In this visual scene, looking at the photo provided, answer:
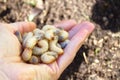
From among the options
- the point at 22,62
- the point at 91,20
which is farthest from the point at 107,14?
the point at 22,62

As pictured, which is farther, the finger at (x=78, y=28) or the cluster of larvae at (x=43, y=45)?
the finger at (x=78, y=28)

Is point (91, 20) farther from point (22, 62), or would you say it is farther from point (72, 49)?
point (22, 62)

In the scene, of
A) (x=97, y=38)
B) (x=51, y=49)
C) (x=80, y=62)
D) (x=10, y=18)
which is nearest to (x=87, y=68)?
(x=80, y=62)

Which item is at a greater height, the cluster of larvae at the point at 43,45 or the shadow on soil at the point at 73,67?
the cluster of larvae at the point at 43,45

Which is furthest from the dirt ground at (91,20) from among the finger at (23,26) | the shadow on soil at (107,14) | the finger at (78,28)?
the finger at (23,26)

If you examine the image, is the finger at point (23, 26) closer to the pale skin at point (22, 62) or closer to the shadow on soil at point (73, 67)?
the pale skin at point (22, 62)

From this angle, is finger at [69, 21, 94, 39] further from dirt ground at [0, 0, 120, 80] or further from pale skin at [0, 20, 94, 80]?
dirt ground at [0, 0, 120, 80]

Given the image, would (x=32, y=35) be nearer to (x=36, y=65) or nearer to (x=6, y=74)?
(x=36, y=65)
